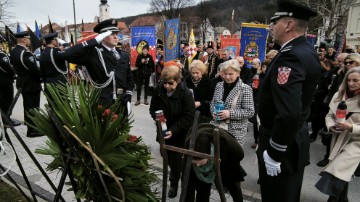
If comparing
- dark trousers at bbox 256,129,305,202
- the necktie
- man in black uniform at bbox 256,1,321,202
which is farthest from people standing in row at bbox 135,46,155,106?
man in black uniform at bbox 256,1,321,202

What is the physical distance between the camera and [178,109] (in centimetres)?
353

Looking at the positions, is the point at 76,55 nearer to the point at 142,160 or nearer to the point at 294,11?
the point at 142,160

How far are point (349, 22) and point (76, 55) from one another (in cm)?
3922

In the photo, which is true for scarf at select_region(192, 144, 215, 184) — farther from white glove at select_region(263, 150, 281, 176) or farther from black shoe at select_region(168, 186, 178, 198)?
black shoe at select_region(168, 186, 178, 198)

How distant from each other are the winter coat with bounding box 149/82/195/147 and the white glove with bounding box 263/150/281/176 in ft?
4.78

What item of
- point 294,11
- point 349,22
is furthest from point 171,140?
point 349,22

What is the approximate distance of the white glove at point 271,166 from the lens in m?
2.09

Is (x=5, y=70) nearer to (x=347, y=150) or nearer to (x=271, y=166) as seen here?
(x=271, y=166)

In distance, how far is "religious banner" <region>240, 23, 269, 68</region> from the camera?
848cm

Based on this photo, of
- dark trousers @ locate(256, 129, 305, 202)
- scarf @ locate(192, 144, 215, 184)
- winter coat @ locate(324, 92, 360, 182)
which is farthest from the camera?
winter coat @ locate(324, 92, 360, 182)

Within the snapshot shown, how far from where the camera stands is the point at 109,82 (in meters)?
4.13

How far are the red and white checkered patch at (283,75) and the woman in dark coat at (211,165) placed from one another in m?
0.58

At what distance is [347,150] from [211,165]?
1656 millimetres

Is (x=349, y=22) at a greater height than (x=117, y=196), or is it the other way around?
(x=349, y=22)
